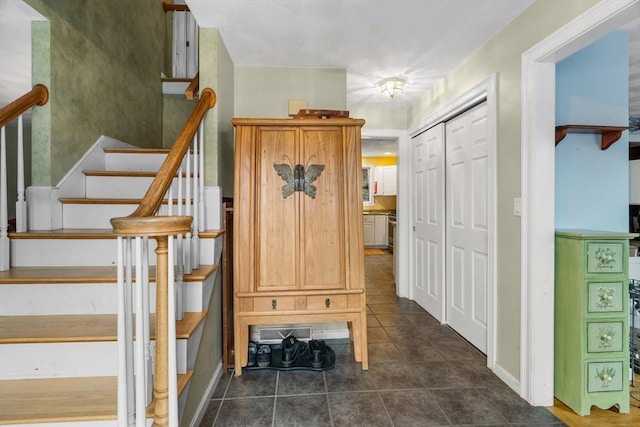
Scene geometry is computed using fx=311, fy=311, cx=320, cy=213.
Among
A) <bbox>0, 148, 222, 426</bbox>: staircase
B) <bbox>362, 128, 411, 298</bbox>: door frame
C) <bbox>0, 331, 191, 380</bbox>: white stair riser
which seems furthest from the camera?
<bbox>362, 128, 411, 298</bbox>: door frame

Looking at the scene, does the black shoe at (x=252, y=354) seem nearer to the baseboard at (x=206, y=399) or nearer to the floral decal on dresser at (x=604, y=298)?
the baseboard at (x=206, y=399)

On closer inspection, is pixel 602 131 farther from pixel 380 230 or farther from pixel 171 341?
pixel 380 230

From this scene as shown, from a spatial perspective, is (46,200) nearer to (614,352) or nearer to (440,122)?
(440,122)

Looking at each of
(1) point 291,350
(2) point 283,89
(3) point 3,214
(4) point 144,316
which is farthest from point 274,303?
(2) point 283,89

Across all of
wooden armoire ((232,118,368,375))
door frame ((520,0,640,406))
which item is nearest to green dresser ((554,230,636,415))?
door frame ((520,0,640,406))

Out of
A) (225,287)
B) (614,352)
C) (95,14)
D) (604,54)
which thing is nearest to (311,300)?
(225,287)

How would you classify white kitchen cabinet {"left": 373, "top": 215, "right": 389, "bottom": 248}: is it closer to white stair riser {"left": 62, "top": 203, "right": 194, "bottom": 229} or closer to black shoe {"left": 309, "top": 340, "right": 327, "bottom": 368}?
black shoe {"left": 309, "top": 340, "right": 327, "bottom": 368}

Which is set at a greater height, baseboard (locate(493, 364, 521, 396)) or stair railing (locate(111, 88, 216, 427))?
stair railing (locate(111, 88, 216, 427))

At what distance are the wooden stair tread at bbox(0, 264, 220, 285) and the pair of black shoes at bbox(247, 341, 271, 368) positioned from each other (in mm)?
884

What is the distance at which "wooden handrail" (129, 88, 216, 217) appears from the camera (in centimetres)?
113

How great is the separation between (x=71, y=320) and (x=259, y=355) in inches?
48.9

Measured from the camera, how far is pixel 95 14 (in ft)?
7.90

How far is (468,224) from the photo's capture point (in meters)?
2.67

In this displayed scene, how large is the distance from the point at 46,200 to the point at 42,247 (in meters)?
0.38
